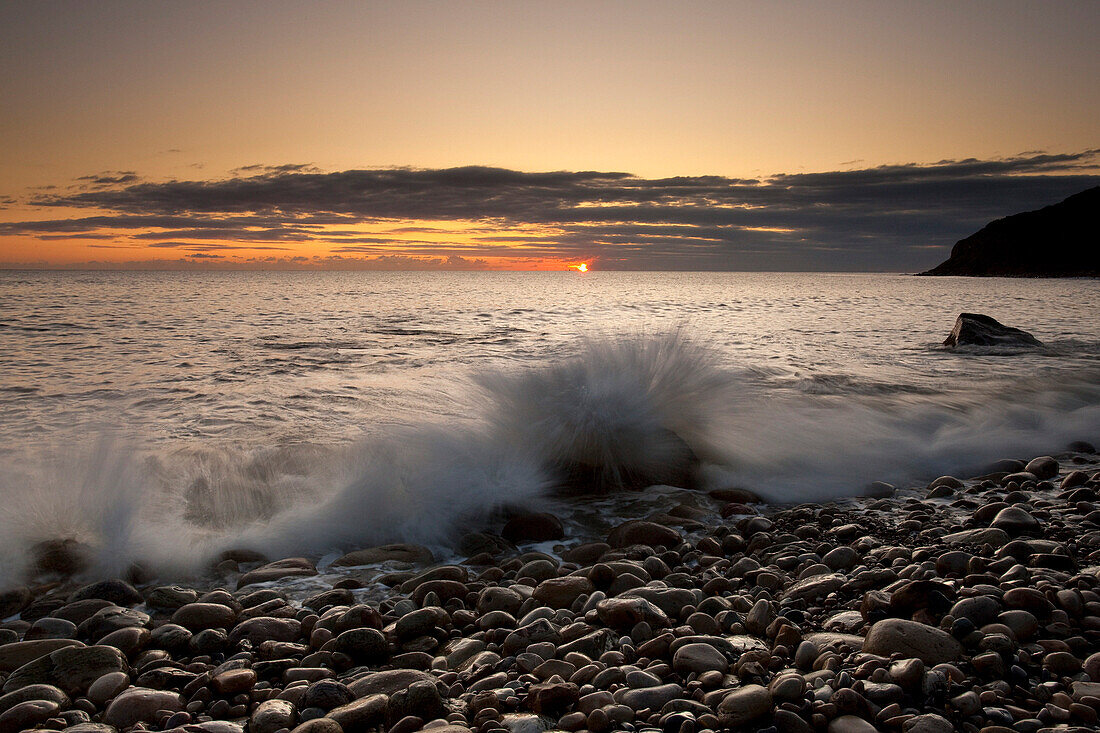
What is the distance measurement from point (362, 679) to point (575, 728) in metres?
1.01

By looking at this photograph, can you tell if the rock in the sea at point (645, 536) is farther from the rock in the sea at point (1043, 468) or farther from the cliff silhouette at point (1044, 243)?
the cliff silhouette at point (1044, 243)

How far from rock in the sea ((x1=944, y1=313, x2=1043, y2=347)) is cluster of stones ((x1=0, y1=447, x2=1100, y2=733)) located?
12795 millimetres

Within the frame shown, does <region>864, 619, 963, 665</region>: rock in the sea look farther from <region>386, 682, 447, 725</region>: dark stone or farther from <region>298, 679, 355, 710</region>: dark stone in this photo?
<region>298, 679, 355, 710</region>: dark stone

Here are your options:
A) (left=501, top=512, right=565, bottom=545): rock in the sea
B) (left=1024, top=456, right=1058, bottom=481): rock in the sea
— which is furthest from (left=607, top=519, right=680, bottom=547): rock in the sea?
(left=1024, top=456, right=1058, bottom=481): rock in the sea

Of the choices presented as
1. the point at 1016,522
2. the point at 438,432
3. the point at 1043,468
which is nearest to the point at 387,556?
the point at 438,432

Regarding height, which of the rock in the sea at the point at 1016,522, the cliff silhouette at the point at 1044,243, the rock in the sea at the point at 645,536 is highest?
the cliff silhouette at the point at 1044,243

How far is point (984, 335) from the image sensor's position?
15.5 m

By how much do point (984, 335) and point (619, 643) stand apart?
16208 mm

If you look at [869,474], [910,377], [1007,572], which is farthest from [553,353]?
[1007,572]

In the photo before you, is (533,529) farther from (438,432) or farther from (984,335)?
(984,335)

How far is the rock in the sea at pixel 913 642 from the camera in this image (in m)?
2.59

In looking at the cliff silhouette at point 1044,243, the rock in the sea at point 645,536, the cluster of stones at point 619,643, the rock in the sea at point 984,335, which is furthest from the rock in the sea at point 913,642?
the cliff silhouette at point 1044,243

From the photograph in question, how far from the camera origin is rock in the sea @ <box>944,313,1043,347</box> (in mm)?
15258

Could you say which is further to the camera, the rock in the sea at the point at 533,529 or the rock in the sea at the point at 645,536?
the rock in the sea at the point at 533,529
